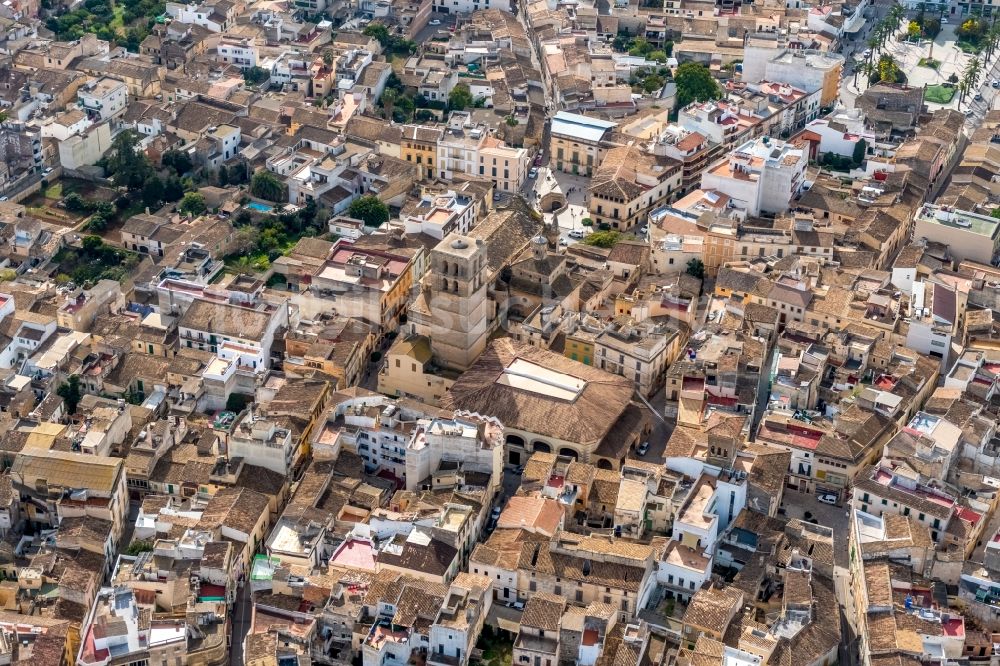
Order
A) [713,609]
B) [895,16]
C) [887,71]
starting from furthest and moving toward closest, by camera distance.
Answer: [895,16] → [887,71] → [713,609]

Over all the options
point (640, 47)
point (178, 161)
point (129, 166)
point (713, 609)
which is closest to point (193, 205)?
point (178, 161)

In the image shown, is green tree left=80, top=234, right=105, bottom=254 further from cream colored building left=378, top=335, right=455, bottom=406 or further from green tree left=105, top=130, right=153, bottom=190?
cream colored building left=378, top=335, right=455, bottom=406

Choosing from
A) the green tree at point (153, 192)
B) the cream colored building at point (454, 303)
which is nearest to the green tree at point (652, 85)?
the cream colored building at point (454, 303)

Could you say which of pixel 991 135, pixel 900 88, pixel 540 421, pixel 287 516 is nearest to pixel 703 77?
pixel 900 88

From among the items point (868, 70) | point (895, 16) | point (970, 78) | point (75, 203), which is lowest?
point (75, 203)

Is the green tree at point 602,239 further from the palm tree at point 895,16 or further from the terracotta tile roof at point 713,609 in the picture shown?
the palm tree at point 895,16

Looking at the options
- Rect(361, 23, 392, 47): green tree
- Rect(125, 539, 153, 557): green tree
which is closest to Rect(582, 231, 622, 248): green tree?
Rect(125, 539, 153, 557): green tree

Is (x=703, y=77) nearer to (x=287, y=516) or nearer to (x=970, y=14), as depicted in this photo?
(x=970, y=14)

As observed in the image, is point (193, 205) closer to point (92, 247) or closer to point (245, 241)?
point (245, 241)
